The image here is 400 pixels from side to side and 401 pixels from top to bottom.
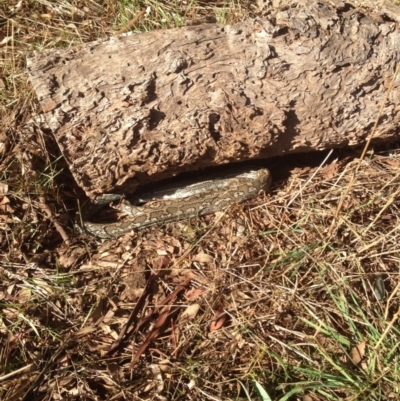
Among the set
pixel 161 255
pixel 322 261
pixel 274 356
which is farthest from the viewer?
pixel 161 255

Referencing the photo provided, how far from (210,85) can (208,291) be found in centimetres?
163

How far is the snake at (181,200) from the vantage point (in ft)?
15.6

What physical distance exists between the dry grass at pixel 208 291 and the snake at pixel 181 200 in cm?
12

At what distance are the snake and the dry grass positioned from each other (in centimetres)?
12

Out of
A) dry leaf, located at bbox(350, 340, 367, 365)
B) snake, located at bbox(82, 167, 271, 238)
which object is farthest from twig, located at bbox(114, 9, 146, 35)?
dry leaf, located at bbox(350, 340, 367, 365)

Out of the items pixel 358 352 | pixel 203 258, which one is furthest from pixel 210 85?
pixel 358 352

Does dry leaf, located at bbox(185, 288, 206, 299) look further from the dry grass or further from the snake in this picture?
the snake

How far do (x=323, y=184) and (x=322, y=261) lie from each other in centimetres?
102

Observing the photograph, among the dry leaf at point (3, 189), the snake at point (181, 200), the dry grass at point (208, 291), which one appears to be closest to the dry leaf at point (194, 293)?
the dry grass at point (208, 291)

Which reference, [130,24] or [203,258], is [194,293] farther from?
[130,24]

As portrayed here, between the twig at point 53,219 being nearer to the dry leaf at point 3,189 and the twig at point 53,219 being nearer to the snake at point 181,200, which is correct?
the snake at point 181,200

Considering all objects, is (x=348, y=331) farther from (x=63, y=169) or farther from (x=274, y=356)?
(x=63, y=169)

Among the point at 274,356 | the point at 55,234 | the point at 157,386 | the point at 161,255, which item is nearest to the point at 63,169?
the point at 55,234

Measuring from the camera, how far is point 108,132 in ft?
13.6
